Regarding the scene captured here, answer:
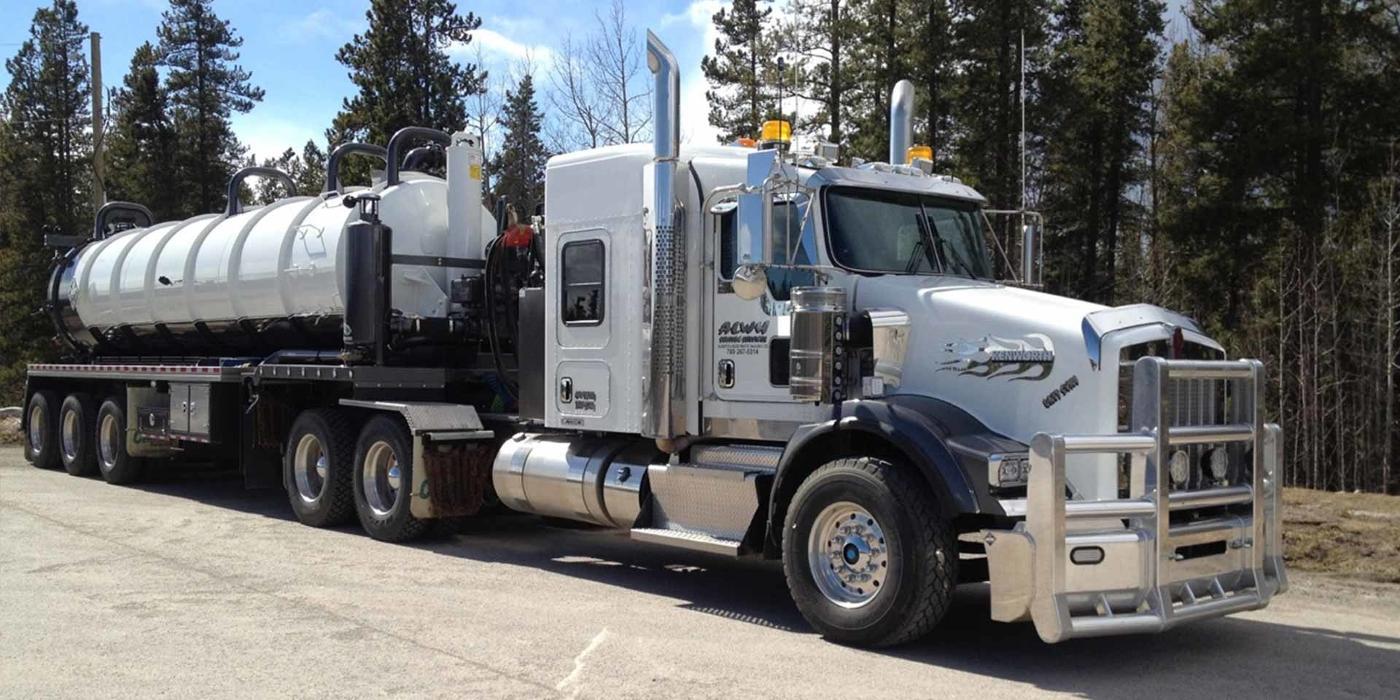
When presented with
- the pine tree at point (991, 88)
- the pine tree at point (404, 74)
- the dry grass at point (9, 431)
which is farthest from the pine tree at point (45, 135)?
the pine tree at point (991, 88)

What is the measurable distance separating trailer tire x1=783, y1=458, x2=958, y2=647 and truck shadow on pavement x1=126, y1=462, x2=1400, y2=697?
10.5 inches

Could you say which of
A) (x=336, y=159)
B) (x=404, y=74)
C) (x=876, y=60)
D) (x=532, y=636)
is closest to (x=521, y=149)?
(x=404, y=74)

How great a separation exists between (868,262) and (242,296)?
809 centimetres

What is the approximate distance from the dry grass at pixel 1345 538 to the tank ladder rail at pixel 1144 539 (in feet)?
10.8

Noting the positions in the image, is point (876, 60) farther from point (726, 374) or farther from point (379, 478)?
point (726, 374)

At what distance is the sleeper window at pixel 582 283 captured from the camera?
9.26 meters

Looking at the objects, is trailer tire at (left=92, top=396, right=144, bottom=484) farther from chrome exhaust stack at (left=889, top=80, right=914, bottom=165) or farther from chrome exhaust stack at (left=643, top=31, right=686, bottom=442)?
chrome exhaust stack at (left=889, top=80, right=914, bottom=165)

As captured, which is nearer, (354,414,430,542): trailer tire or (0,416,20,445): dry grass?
(354,414,430,542): trailer tire

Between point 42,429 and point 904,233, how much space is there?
595 inches

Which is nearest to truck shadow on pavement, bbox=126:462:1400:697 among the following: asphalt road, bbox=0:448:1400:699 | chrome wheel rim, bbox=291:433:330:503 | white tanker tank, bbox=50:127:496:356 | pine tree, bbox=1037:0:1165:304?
asphalt road, bbox=0:448:1400:699

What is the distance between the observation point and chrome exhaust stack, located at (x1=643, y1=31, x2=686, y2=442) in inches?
334

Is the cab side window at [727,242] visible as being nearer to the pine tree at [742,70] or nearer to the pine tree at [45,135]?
the pine tree at [742,70]

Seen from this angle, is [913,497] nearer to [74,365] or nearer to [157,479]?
[157,479]

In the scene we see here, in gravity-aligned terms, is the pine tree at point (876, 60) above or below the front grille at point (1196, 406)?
above
